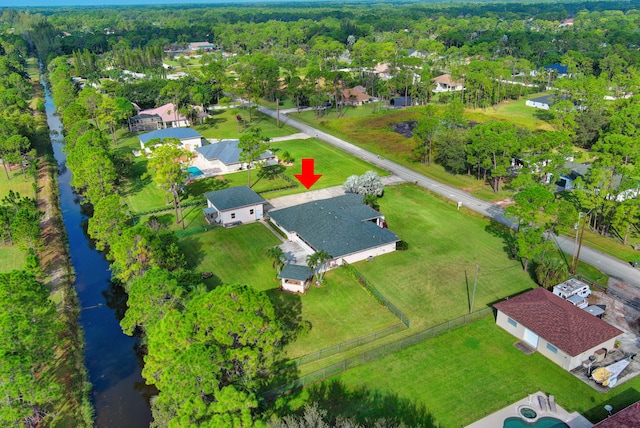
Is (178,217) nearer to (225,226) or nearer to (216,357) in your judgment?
(225,226)

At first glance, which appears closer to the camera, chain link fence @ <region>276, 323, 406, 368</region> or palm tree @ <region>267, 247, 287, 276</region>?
chain link fence @ <region>276, 323, 406, 368</region>

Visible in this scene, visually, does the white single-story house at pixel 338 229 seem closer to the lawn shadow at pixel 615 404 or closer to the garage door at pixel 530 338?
the garage door at pixel 530 338

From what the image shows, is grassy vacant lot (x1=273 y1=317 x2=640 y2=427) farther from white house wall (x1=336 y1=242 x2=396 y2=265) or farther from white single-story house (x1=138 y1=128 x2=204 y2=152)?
white single-story house (x1=138 y1=128 x2=204 y2=152)

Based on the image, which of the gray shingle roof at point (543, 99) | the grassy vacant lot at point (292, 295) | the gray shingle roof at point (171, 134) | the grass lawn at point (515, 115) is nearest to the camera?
the grassy vacant lot at point (292, 295)

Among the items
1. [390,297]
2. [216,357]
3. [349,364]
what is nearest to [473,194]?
[390,297]

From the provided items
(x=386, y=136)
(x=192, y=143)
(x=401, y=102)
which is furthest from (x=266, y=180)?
(x=401, y=102)

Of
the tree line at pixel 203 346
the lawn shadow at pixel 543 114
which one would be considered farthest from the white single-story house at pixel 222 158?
the lawn shadow at pixel 543 114

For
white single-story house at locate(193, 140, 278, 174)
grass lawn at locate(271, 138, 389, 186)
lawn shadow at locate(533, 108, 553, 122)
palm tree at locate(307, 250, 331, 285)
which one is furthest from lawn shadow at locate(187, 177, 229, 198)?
lawn shadow at locate(533, 108, 553, 122)
